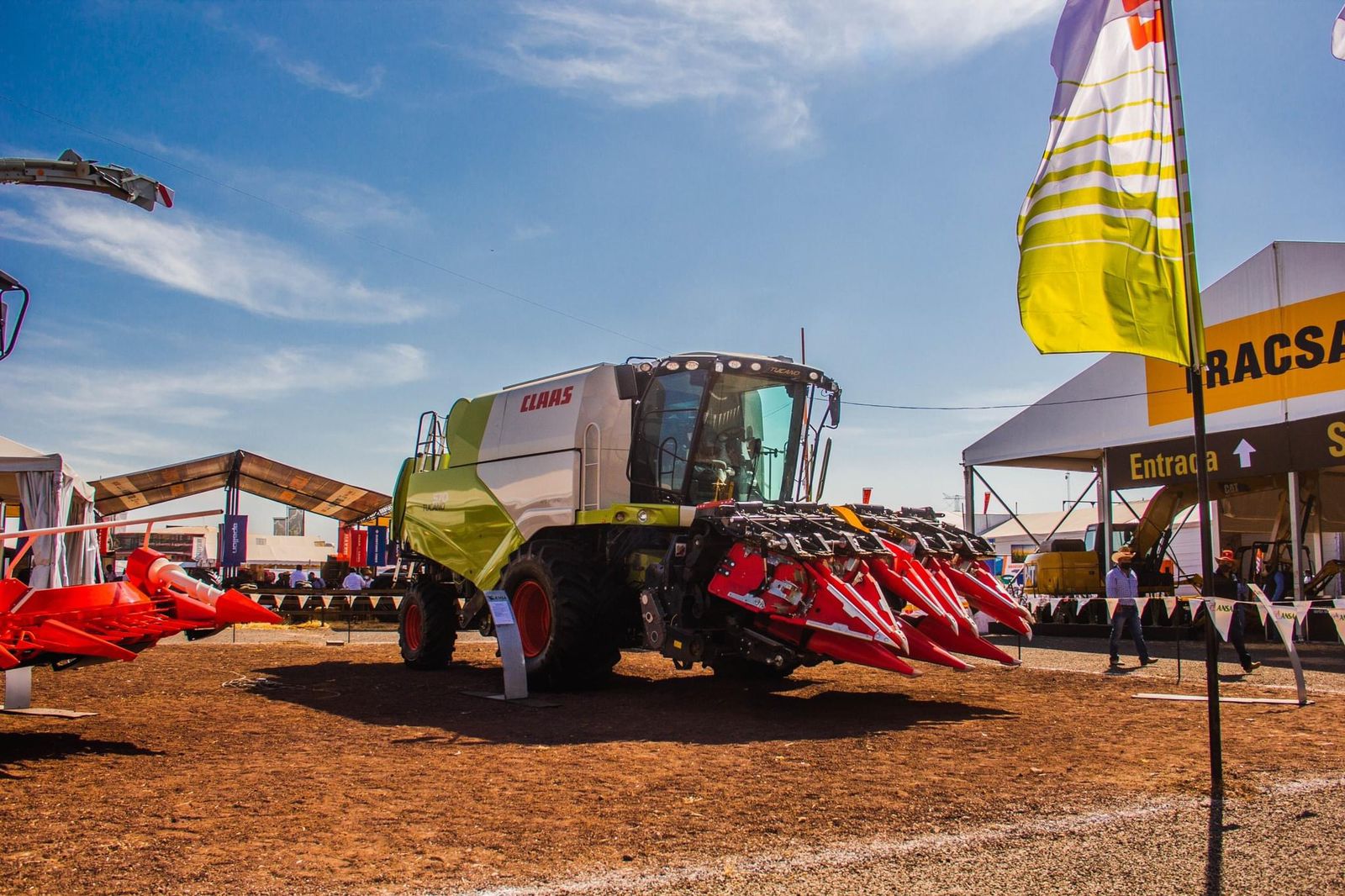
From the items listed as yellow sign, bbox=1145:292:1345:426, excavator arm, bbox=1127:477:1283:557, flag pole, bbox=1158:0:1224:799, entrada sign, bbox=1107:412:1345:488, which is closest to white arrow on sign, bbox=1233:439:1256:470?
entrada sign, bbox=1107:412:1345:488

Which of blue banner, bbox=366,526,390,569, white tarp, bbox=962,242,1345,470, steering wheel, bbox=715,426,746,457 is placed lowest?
blue banner, bbox=366,526,390,569

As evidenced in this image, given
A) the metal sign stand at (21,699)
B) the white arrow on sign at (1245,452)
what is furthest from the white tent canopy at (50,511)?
the white arrow on sign at (1245,452)

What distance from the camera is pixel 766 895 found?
11.8 feet

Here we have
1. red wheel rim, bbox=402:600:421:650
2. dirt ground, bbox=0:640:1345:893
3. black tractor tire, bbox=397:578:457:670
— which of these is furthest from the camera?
red wheel rim, bbox=402:600:421:650

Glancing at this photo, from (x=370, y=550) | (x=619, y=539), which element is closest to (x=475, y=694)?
(x=619, y=539)

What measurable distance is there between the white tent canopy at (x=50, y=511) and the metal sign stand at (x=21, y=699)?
6168 mm

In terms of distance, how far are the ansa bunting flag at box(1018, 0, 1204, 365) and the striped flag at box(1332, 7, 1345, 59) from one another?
105 inches

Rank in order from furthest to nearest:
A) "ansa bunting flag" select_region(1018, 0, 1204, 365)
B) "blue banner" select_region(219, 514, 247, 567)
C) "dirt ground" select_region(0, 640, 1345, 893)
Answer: "blue banner" select_region(219, 514, 247, 567) → "ansa bunting flag" select_region(1018, 0, 1204, 365) → "dirt ground" select_region(0, 640, 1345, 893)

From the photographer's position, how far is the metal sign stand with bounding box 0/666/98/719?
796 centimetres

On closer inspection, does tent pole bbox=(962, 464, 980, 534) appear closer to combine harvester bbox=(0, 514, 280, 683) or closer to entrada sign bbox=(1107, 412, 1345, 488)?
entrada sign bbox=(1107, 412, 1345, 488)

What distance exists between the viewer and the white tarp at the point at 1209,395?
53.9 feet

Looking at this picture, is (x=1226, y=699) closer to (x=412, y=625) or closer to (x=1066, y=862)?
(x=1066, y=862)

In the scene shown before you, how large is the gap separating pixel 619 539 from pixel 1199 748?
5259 millimetres

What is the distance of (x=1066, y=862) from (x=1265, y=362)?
637 inches
